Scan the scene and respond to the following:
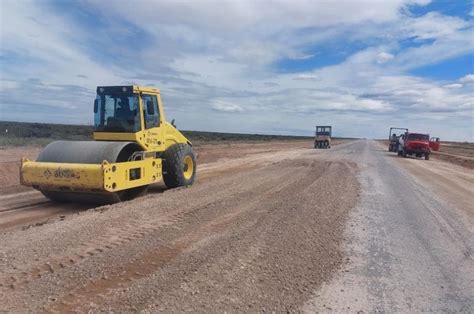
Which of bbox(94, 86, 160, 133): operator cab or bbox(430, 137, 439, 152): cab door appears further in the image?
bbox(430, 137, 439, 152): cab door

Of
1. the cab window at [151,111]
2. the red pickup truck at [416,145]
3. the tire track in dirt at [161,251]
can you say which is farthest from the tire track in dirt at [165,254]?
the red pickup truck at [416,145]

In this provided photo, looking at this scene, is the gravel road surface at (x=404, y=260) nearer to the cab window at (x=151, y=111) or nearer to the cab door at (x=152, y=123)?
the cab door at (x=152, y=123)

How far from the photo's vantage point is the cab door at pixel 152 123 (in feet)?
37.2

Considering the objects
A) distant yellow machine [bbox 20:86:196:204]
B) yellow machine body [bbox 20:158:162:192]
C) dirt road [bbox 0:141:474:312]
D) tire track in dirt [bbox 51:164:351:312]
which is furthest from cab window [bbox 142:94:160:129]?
tire track in dirt [bbox 51:164:351:312]

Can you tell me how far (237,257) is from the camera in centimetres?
600

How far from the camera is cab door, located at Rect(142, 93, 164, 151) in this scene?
11.3 m

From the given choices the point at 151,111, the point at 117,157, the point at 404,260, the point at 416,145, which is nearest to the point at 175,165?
the point at 151,111

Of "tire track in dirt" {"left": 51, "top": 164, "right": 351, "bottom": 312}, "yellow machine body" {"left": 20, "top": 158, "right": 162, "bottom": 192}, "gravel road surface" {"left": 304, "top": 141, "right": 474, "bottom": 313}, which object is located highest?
"yellow machine body" {"left": 20, "top": 158, "right": 162, "bottom": 192}

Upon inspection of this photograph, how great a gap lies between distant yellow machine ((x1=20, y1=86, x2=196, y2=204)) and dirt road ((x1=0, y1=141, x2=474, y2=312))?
1.84 ft

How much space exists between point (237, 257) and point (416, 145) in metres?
33.3

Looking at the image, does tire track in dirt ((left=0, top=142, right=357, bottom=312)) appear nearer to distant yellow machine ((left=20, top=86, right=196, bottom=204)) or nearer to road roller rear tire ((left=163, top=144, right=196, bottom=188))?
distant yellow machine ((left=20, top=86, right=196, bottom=204))

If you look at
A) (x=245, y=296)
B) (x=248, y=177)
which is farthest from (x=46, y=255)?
(x=248, y=177)

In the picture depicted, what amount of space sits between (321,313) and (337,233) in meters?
3.23

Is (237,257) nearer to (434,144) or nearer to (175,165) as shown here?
(175,165)
